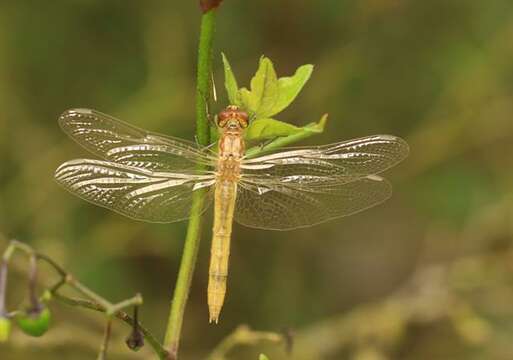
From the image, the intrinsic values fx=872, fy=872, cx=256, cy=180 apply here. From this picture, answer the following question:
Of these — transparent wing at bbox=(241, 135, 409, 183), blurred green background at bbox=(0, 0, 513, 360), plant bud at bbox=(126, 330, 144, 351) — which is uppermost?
blurred green background at bbox=(0, 0, 513, 360)

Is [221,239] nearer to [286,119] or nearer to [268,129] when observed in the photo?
[268,129]

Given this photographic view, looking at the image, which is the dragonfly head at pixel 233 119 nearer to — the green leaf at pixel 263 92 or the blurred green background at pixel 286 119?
the green leaf at pixel 263 92

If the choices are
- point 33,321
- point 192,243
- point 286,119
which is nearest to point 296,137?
point 192,243

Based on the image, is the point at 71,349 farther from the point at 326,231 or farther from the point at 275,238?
the point at 326,231

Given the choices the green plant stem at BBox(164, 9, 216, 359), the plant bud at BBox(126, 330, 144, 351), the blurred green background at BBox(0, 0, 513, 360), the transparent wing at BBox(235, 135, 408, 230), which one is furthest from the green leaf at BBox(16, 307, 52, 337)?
the blurred green background at BBox(0, 0, 513, 360)

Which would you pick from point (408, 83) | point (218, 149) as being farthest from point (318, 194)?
point (408, 83)

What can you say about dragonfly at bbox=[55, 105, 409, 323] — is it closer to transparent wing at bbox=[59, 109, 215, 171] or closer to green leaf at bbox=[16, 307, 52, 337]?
transparent wing at bbox=[59, 109, 215, 171]
